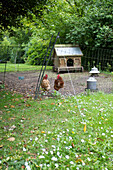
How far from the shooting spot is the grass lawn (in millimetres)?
2250

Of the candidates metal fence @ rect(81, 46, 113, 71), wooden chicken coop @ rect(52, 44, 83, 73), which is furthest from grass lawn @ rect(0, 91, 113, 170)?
wooden chicken coop @ rect(52, 44, 83, 73)

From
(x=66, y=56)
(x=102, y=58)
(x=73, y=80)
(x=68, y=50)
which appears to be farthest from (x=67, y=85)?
(x=102, y=58)

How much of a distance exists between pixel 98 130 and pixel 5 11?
594cm

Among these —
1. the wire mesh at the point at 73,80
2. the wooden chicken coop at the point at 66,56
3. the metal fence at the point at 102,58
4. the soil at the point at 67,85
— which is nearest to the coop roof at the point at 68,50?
the wooden chicken coop at the point at 66,56

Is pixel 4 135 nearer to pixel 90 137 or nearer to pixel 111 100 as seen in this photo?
pixel 90 137

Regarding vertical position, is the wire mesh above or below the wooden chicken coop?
below

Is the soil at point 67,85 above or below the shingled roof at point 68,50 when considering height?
below

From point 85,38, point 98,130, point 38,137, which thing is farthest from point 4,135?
point 85,38

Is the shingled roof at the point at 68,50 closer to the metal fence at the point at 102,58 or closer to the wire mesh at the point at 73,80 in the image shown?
the metal fence at the point at 102,58

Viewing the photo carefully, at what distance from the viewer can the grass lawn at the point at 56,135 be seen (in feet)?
7.38

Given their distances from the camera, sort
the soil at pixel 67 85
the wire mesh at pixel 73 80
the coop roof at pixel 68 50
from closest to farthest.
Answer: the soil at pixel 67 85, the wire mesh at pixel 73 80, the coop roof at pixel 68 50

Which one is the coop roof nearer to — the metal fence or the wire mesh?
the metal fence

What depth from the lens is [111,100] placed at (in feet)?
16.9

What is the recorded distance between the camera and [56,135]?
114 inches
